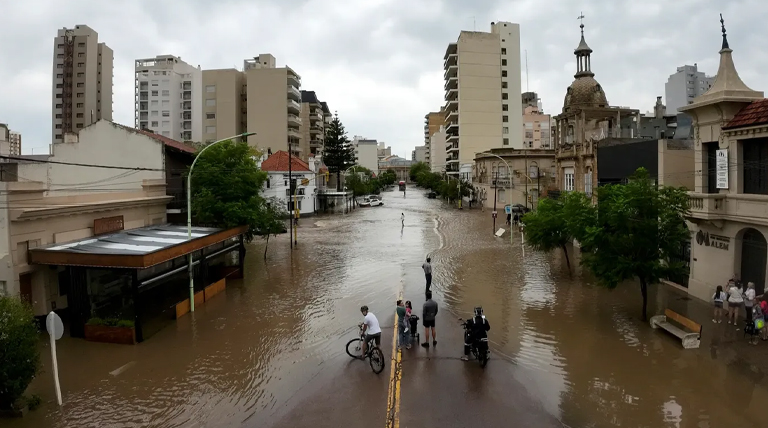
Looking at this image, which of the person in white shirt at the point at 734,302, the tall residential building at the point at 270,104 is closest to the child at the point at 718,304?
the person in white shirt at the point at 734,302

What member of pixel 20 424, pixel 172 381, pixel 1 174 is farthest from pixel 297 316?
pixel 1 174

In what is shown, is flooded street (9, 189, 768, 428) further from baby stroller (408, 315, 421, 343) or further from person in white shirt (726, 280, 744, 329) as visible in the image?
person in white shirt (726, 280, 744, 329)

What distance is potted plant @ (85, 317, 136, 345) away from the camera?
14547 mm

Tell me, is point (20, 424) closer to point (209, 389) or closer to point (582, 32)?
point (209, 389)

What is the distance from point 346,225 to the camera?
166ft

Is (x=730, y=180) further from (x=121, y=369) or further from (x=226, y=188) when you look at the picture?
(x=226, y=188)

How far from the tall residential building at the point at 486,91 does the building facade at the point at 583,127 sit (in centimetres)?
4203

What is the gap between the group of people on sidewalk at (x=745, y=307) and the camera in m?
13.9

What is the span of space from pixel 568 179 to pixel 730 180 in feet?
77.6

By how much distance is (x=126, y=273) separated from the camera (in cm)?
2048

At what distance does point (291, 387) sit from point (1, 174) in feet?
56.5

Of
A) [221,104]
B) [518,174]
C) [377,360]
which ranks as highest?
[221,104]

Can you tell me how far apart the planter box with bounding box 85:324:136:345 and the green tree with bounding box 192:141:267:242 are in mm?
9459

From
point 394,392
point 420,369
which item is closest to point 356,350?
point 420,369
